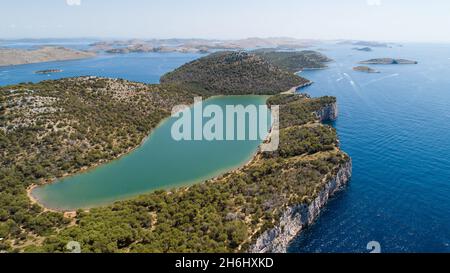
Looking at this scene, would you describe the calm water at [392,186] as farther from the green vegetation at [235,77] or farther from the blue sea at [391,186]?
the green vegetation at [235,77]

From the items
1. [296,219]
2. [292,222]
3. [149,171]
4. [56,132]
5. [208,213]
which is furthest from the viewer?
[56,132]

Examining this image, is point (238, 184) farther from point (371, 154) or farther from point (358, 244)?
point (371, 154)

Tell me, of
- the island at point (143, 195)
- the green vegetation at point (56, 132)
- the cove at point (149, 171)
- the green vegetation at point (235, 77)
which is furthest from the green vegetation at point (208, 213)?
the green vegetation at point (235, 77)

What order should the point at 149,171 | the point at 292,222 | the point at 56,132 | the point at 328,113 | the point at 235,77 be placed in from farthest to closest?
the point at 235,77 → the point at 328,113 → the point at 56,132 → the point at 149,171 → the point at 292,222

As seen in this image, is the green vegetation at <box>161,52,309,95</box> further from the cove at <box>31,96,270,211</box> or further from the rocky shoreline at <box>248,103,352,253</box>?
the rocky shoreline at <box>248,103,352,253</box>

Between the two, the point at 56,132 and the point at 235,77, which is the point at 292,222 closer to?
the point at 56,132

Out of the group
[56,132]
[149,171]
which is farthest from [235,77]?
[149,171]
